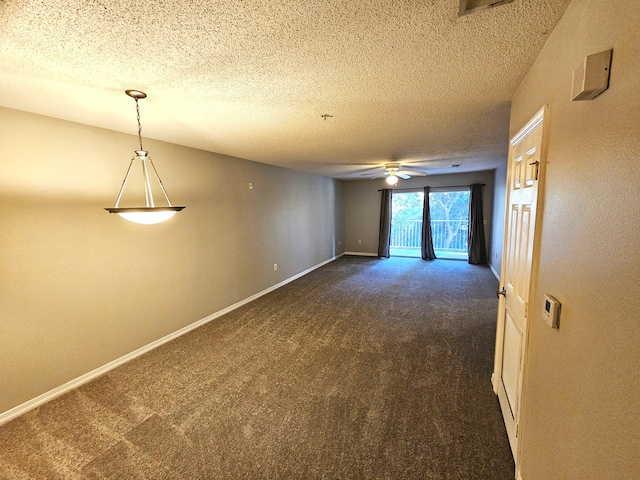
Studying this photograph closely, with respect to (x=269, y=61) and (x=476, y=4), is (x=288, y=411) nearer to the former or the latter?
(x=269, y=61)

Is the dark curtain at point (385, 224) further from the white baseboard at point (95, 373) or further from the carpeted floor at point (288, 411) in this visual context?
the white baseboard at point (95, 373)

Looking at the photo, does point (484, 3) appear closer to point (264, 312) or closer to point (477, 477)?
point (477, 477)

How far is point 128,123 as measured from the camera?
248 centimetres

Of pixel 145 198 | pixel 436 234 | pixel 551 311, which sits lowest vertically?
pixel 436 234

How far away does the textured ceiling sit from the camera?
43.1 inches

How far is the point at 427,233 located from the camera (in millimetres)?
7328

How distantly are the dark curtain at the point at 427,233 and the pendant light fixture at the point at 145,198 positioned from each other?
20.1 ft

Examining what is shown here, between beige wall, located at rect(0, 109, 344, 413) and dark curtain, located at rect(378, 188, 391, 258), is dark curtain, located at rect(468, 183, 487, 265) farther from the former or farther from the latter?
beige wall, located at rect(0, 109, 344, 413)

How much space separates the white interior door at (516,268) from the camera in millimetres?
1480

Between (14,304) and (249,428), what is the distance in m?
1.98

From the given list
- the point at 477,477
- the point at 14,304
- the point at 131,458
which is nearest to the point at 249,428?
the point at 131,458

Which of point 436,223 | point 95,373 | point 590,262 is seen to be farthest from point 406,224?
point 590,262

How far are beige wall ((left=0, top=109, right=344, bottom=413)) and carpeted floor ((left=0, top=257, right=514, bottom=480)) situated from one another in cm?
34

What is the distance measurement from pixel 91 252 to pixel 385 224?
6.53m
